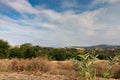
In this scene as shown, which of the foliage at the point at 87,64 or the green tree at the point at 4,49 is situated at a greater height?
the green tree at the point at 4,49

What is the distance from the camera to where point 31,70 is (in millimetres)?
17922

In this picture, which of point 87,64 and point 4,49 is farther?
point 4,49

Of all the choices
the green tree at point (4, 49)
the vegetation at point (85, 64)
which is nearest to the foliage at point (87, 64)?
the vegetation at point (85, 64)

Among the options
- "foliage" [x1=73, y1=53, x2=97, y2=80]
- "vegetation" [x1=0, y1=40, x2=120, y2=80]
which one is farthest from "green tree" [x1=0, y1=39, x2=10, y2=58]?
"foliage" [x1=73, y1=53, x2=97, y2=80]

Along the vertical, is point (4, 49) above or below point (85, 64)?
above

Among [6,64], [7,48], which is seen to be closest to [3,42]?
[7,48]

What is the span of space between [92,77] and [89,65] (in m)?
0.57

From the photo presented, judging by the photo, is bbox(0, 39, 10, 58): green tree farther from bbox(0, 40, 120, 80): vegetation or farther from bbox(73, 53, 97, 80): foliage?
bbox(73, 53, 97, 80): foliage

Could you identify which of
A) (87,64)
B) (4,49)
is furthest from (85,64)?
(4,49)

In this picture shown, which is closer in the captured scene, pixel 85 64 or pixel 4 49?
pixel 85 64

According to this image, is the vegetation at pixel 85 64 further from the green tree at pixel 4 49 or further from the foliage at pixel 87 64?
the green tree at pixel 4 49

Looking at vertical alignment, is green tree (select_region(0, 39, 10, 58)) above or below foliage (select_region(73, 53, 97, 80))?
above

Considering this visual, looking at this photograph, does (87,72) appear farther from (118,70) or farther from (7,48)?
(7,48)

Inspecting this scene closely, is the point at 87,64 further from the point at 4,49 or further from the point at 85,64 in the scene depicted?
the point at 4,49
